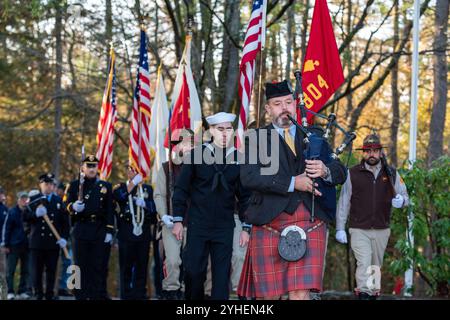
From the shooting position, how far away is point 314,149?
291 inches

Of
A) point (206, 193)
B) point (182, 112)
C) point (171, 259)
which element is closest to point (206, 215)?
point (206, 193)

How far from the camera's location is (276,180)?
24.3ft

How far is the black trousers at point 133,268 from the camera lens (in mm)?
14102

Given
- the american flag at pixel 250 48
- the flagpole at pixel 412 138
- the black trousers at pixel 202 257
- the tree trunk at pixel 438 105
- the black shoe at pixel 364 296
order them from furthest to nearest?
the tree trunk at pixel 438 105 < the flagpole at pixel 412 138 < the american flag at pixel 250 48 < the black shoe at pixel 364 296 < the black trousers at pixel 202 257

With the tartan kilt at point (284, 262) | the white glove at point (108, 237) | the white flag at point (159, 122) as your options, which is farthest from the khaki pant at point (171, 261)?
the tartan kilt at point (284, 262)

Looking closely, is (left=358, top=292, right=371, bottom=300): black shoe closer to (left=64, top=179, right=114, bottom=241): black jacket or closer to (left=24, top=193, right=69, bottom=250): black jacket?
(left=64, top=179, right=114, bottom=241): black jacket

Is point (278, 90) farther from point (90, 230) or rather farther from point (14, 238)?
point (14, 238)

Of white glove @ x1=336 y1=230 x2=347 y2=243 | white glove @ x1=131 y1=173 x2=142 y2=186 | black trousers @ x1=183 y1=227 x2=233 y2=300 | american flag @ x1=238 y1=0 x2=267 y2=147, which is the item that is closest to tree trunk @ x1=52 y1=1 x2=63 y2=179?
white glove @ x1=131 y1=173 x2=142 y2=186

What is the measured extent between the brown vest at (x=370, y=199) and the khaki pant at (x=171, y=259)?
7.74ft

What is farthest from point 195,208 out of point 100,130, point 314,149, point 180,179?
point 100,130

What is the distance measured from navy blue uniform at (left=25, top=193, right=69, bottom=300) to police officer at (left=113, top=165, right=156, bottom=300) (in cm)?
159

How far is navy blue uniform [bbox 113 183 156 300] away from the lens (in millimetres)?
14102

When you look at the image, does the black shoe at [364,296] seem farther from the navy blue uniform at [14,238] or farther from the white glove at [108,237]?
the navy blue uniform at [14,238]

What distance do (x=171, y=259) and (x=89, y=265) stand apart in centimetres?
211
